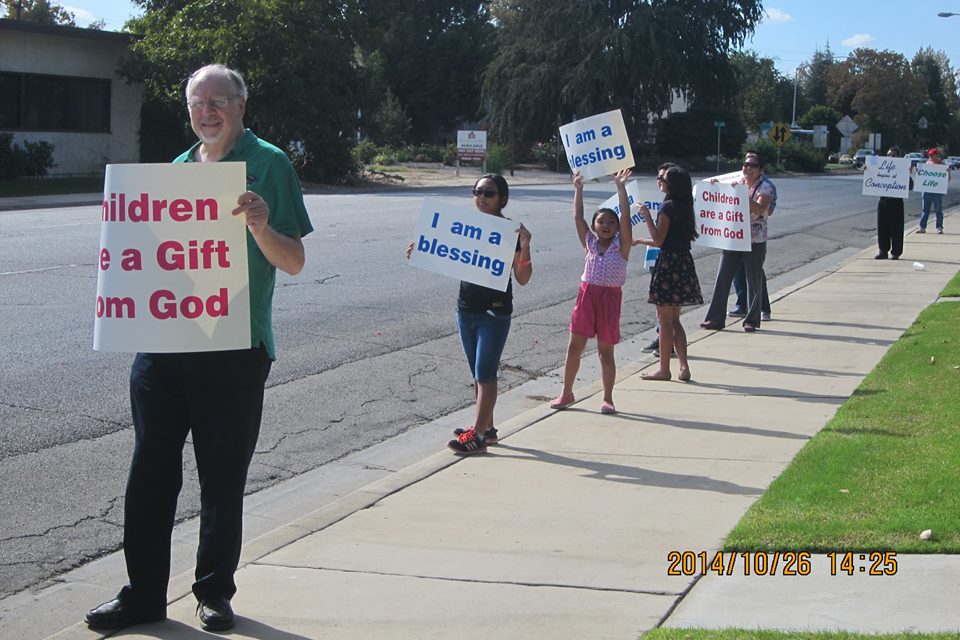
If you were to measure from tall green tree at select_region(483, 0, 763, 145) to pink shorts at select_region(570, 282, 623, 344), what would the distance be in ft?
183

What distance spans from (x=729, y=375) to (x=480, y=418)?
3333 millimetres

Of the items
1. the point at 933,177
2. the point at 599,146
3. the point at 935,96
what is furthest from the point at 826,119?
the point at 599,146

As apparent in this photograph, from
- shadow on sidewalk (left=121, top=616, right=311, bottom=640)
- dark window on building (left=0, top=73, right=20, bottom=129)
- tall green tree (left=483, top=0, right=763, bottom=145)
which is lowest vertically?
shadow on sidewalk (left=121, top=616, right=311, bottom=640)

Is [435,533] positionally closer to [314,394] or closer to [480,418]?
[480,418]

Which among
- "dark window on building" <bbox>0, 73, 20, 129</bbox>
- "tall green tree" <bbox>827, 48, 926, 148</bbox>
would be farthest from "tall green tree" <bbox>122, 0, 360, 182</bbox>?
"tall green tree" <bbox>827, 48, 926, 148</bbox>

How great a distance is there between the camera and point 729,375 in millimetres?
9984

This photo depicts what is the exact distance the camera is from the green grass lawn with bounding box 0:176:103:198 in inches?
1188

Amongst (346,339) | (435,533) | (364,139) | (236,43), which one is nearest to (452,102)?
(364,139)

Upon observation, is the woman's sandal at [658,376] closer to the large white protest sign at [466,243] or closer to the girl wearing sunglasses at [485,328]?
the girl wearing sunglasses at [485,328]

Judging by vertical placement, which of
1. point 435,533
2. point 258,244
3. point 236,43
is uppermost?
point 236,43

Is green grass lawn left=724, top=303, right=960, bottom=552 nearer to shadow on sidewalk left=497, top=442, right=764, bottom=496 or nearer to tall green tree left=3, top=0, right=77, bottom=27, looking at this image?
shadow on sidewalk left=497, top=442, right=764, bottom=496

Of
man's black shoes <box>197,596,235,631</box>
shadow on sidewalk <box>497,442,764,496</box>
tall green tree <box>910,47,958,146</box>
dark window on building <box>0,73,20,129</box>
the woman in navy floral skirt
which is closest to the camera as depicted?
man's black shoes <box>197,596,235,631</box>

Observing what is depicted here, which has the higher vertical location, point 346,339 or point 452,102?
point 452,102

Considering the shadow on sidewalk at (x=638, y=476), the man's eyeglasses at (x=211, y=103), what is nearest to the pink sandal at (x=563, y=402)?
the shadow on sidewalk at (x=638, y=476)
